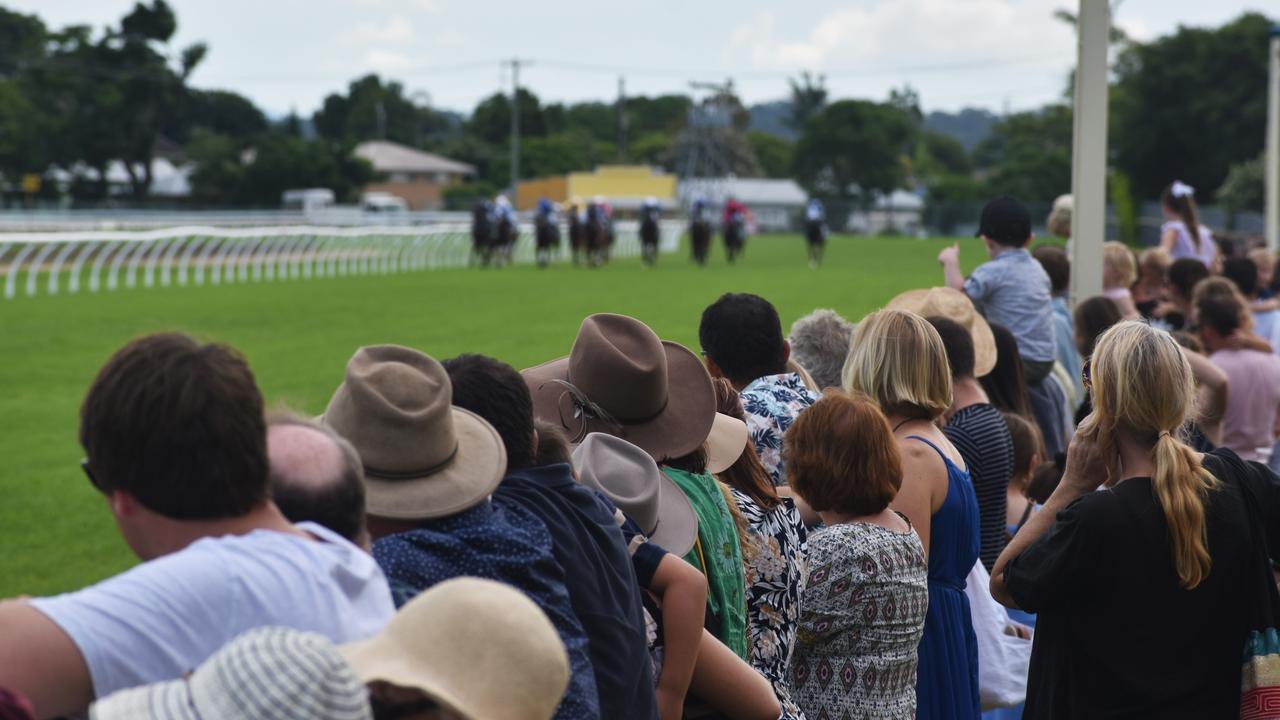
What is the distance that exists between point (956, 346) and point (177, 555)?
335 cm

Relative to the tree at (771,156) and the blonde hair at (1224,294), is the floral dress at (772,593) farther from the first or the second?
the tree at (771,156)

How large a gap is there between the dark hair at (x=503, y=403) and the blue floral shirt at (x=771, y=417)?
4.83 ft

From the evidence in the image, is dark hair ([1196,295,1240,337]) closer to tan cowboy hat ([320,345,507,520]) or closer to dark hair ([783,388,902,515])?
dark hair ([783,388,902,515])

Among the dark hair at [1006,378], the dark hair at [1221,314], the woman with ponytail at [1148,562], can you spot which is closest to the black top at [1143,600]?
the woman with ponytail at [1148,562]

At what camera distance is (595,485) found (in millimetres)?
2672

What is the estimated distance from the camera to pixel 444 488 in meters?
2.16

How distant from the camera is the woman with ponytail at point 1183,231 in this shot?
11.2 meters

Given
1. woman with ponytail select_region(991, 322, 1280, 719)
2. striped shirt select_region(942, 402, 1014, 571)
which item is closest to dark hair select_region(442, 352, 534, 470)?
woman with ponytail select_region(991, 322, 1280, 719)

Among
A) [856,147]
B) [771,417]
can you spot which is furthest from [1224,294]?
[856,147]

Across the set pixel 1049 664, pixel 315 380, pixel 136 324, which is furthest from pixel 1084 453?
pixel 136 324

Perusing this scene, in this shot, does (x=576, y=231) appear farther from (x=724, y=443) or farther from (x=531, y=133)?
(x=531, y=133)

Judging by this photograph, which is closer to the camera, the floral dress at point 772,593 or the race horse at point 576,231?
the floral dress at point 772,593

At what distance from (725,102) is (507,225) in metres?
41.9

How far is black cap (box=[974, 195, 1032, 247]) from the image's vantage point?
668 cm
